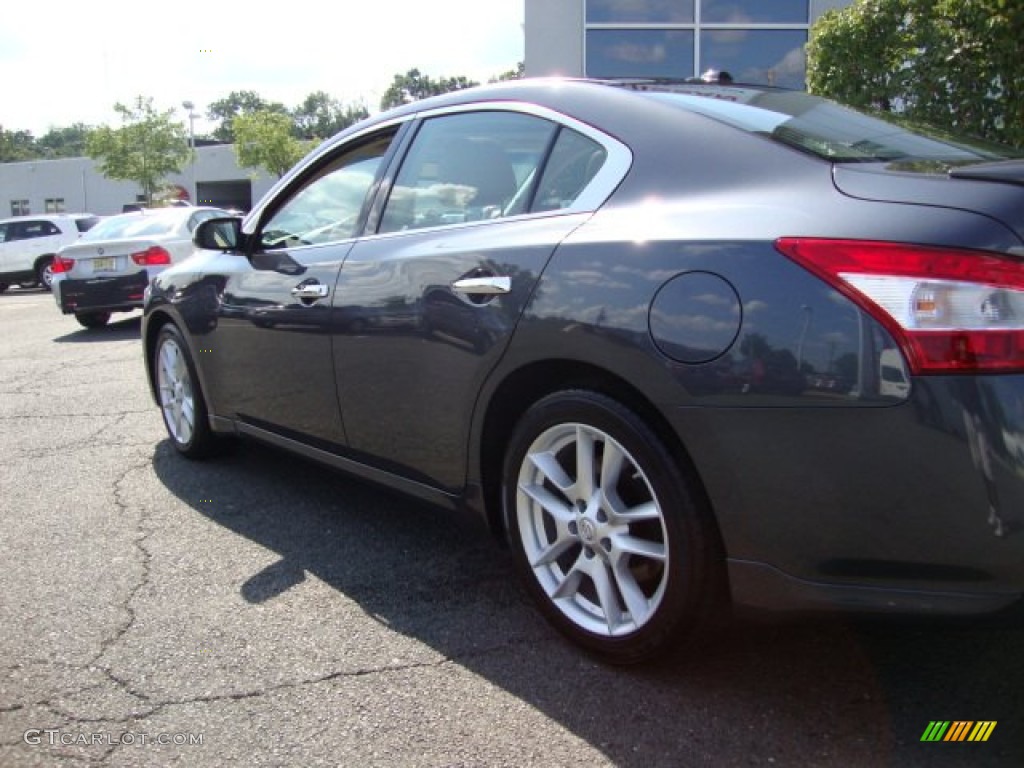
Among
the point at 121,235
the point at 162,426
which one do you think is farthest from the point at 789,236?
the point at 121,235

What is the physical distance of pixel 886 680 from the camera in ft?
8.16

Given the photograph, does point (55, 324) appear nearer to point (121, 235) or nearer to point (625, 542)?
point (121, 235)

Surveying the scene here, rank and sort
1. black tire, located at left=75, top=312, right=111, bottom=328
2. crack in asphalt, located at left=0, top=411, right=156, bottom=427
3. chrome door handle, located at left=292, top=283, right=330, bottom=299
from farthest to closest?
black tire, located at left=75, top=312, right=111, bottom=328, crack in asphalt, located at left=0, top=411, right=156, bottom=427, chrome door handle, located at left=292, top=283, right=330, bottom=299

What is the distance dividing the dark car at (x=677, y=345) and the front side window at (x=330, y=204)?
0.03m

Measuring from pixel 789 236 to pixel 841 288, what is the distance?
186 mm

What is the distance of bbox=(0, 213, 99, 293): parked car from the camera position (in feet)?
64.0

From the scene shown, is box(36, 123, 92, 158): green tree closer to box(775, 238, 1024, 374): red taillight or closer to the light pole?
the light pole

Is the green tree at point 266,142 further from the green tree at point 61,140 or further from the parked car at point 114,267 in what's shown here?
the green tree at point 61,140

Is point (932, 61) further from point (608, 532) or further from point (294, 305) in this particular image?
point (608, 532)

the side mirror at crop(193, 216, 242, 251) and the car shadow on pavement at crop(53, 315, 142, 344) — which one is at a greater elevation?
the side mirror at crop(193, 216, 242, 251)

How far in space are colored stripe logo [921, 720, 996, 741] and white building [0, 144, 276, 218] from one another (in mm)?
50778

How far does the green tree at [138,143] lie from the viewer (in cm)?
3903

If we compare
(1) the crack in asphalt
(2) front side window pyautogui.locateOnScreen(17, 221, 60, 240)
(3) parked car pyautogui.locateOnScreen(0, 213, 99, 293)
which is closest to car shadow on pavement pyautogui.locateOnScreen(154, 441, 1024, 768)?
(1) the crack in asphalt

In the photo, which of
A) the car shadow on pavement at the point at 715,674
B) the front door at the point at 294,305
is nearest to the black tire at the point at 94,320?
the front door at the point at 294,305
